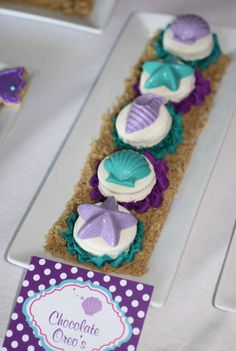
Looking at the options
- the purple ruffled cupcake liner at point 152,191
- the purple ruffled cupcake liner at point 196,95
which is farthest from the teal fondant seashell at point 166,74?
the purple ruffled cupcake liner at point 152,191

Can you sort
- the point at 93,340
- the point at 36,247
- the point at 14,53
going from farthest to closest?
1. the point at 14,53
2. the point at 36,247
3. the point at 93,340

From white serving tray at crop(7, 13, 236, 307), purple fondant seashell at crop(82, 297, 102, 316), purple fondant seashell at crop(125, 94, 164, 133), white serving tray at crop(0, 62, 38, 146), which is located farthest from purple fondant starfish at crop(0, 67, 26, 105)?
purple fondant seashell at crop(82, 297, 102, 316)

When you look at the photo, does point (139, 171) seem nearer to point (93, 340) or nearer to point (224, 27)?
point (93, 340)

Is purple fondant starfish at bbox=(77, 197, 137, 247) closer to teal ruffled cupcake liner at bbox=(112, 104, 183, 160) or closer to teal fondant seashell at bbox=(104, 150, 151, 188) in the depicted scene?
teal fondant seashell at bbox=(104, 150, 151, 188)

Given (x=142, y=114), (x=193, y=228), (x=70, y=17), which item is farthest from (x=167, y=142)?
(x=70, y=17)

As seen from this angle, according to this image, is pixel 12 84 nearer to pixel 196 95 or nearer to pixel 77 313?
pixel 196 95

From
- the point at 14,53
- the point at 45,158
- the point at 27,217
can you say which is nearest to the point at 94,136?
the point at 45,158
